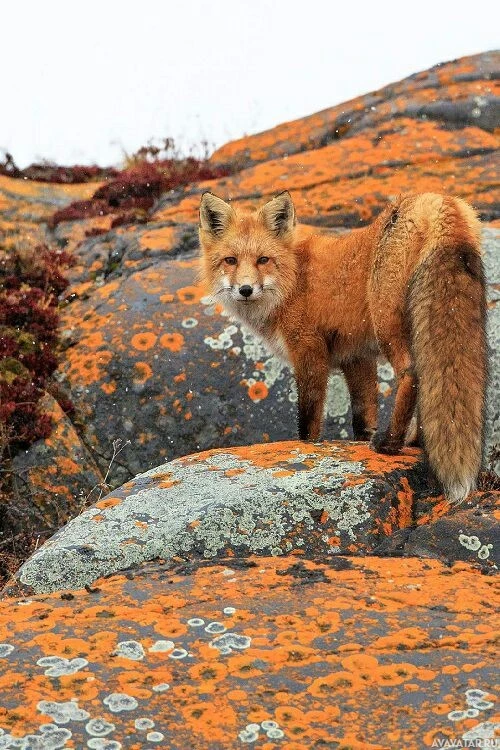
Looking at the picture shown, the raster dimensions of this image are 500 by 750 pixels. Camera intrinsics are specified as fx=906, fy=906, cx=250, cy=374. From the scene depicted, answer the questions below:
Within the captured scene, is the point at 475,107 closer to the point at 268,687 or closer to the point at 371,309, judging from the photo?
the point at 371,309

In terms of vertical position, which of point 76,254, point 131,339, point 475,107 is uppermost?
point 475,107

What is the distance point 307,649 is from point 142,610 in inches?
30.3

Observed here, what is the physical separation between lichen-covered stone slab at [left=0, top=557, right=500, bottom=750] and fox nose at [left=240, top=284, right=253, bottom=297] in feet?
11.7

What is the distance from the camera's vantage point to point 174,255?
10578mm

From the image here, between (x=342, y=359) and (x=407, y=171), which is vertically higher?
(x=407, y=171)

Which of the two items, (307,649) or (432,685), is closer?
(432,685)

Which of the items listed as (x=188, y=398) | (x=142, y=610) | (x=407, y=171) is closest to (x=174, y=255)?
(x=188, y=398)

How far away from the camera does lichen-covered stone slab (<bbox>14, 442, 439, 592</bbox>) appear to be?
16.5 ft

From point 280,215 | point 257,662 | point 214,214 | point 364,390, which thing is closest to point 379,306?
point 364,390

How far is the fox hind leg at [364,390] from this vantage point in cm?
755

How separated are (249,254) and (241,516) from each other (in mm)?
3146

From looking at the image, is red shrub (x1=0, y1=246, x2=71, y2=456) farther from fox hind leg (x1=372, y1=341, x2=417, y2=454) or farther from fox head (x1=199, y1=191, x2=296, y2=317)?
Answer: fox hind leg (x1=372, y1=341, x2=417, y2=454)

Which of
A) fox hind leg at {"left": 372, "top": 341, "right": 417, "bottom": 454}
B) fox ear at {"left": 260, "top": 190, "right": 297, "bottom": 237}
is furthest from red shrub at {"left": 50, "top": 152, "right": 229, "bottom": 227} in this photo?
fox hind leg at {"left": 372, "top": 341, "right": 417, "bottom": 454}

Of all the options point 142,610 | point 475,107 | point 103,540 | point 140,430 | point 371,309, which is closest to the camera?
point 142,610
